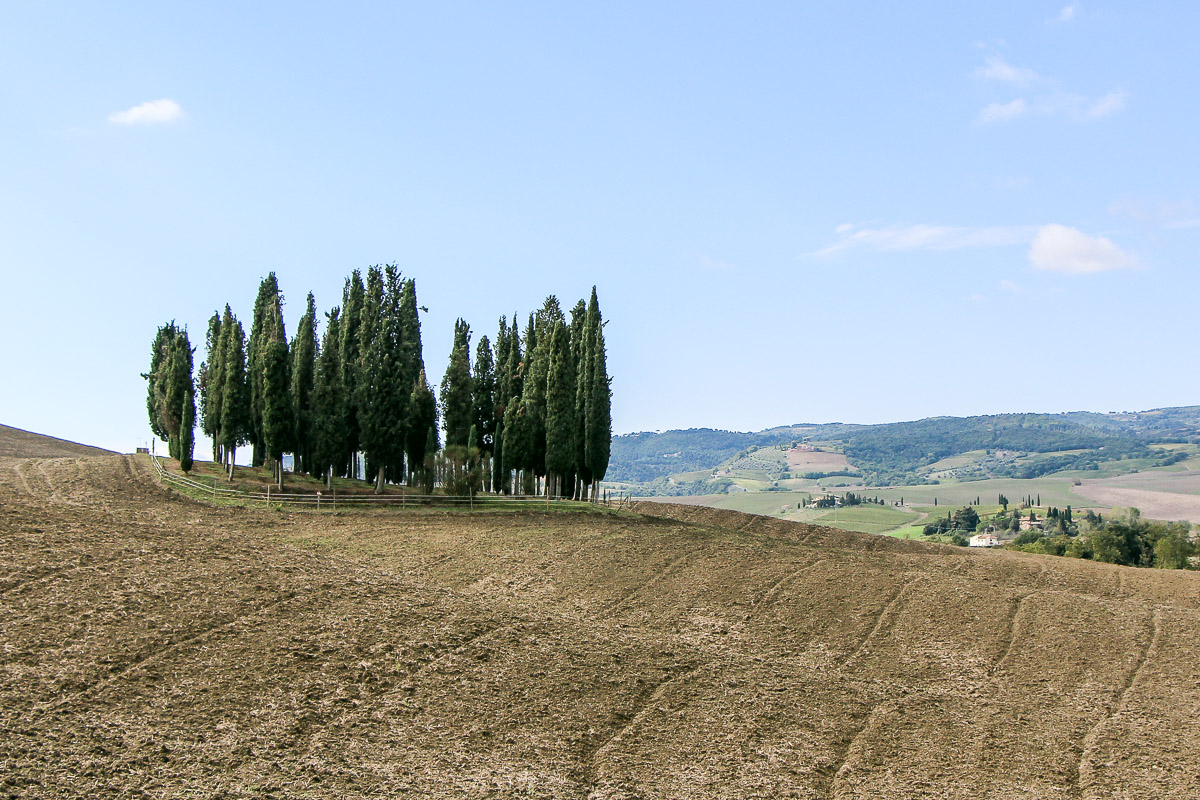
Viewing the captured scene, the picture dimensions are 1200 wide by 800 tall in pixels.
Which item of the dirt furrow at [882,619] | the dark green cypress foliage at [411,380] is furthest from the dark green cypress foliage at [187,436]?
the dirt furrow at [882,619]

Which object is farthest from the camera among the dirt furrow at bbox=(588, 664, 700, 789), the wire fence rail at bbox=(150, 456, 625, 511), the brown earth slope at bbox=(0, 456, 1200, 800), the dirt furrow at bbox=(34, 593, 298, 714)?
the wire fence rail at bbox=(150, 456, 625, 511)

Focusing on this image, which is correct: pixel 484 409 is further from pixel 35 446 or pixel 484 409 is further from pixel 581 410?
pixel 35 446

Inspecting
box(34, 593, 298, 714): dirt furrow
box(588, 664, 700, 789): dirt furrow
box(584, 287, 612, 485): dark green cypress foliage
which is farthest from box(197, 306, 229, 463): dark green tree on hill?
box(588, 664, 700, 789): dirt furrow

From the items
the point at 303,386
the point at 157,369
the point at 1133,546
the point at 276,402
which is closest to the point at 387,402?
the point at 276,402

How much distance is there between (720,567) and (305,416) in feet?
102

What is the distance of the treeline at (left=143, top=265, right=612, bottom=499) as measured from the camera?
52.7 m

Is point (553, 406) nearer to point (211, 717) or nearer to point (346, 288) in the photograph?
point (346, 288)

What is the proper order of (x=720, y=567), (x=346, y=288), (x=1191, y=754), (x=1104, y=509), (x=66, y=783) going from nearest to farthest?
(x=66, y=783) → (x=1191, y=754) → (x=720, y=567) → (x=346, y=288) → (x=1104, y=509)

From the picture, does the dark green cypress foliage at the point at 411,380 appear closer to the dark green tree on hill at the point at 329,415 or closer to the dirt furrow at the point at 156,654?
the dark green tree on hill at the point at 329,415

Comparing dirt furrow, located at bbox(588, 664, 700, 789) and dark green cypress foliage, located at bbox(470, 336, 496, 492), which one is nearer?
dirt furrow, located at bbox(588, 664, 700, 789)

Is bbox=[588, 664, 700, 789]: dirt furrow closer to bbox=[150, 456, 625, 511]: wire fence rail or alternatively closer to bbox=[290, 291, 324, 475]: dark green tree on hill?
bbox=[150, 456, 625, 511]: wire fence rail

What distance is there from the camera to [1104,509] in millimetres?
195000

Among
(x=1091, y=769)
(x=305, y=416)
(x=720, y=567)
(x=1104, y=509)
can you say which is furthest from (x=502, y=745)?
(x=1104, y=509)

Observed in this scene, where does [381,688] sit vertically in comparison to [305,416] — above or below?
below
